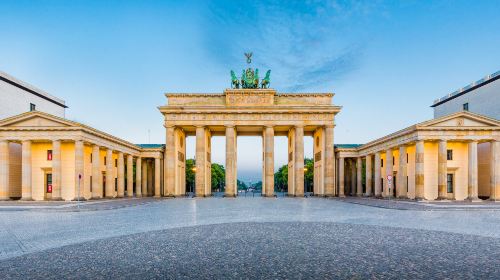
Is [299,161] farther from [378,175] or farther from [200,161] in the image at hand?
[200,161]

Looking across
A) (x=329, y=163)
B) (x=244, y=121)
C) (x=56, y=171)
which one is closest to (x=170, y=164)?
(x=244, y=121)

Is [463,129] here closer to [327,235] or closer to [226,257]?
[327,235]

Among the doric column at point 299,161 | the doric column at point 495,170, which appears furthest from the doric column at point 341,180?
the doric column at point 495,170

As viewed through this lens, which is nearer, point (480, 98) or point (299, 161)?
point (480, 98)

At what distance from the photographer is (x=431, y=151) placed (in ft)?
148

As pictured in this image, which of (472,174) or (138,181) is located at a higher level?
(472,174)

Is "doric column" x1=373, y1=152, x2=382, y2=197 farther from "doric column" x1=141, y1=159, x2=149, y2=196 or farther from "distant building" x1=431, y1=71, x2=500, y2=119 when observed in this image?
"doric column" x1=141, y1=159, x2=149, y2=196

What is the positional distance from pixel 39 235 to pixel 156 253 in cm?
717

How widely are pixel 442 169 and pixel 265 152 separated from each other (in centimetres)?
2593

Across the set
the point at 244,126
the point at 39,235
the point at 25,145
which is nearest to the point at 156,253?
the point at 39,235

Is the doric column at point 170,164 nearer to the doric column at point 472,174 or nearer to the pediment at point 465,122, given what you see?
the pediment at point 465,122

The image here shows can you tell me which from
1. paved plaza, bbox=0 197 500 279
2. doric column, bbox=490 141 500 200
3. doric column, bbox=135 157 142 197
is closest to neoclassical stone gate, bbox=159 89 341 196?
doric column, bbox=135 157 142 197

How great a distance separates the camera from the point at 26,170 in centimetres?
4391

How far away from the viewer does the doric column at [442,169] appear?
4231 cm
